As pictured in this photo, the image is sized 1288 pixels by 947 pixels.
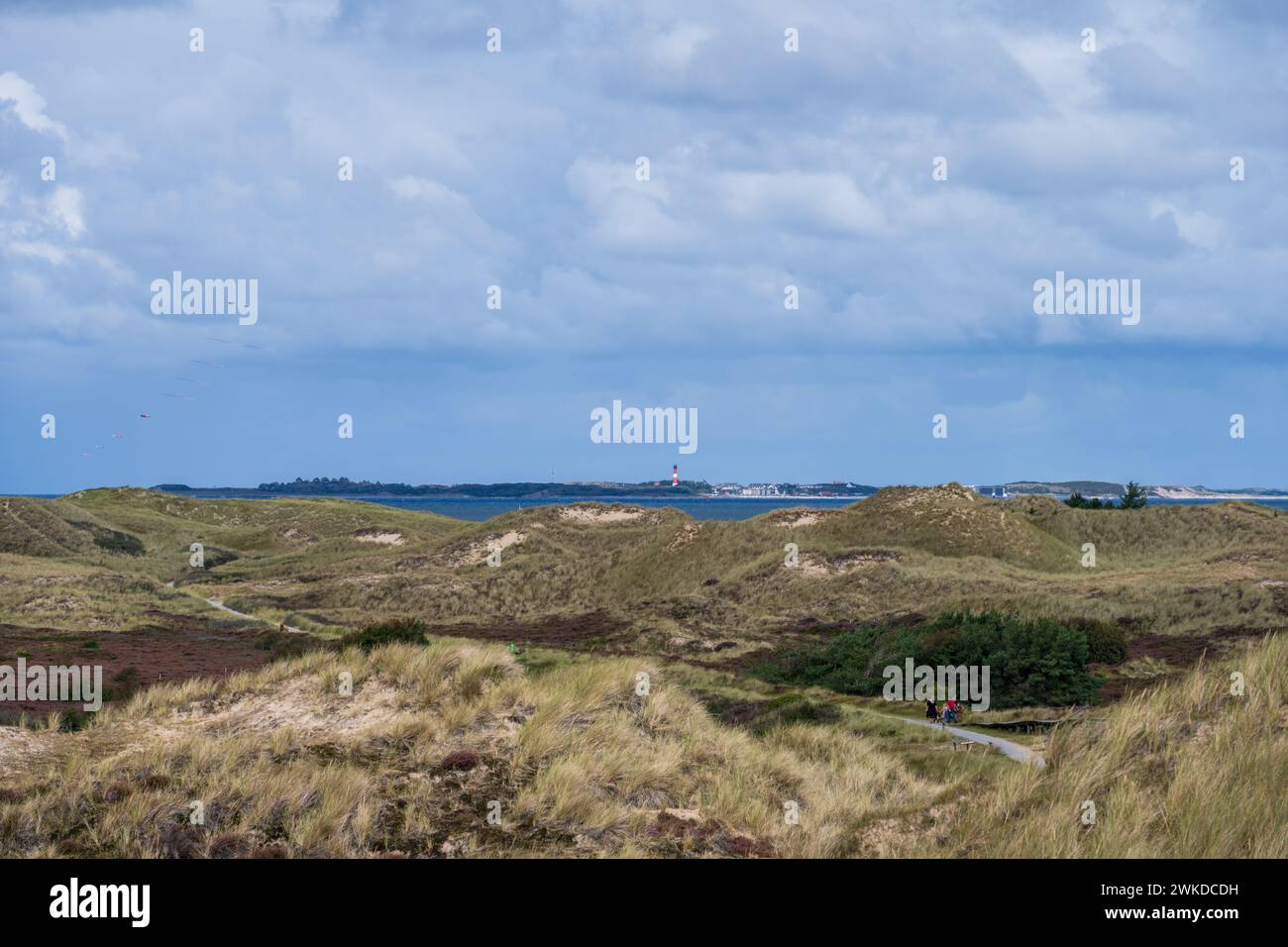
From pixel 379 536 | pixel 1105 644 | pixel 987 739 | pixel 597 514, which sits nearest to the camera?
pixel 987 739

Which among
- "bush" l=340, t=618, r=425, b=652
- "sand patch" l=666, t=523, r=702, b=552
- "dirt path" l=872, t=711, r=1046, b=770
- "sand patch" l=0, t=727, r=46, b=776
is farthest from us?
"sand patch" l=666, t=523, r=702, b=552

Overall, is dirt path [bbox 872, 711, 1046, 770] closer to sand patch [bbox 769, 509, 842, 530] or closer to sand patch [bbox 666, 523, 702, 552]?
sand patch [bbox 666, 523, 702, 552]

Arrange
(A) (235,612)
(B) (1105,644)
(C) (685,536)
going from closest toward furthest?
(B) (1105,644), (A) (235,612), (C) (685,536)

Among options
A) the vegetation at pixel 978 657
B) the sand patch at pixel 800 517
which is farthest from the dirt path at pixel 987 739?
the sand patch at pixel 800 517

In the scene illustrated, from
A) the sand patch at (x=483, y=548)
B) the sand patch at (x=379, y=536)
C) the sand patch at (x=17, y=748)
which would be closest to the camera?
the sand patch at (x=17, y=748)

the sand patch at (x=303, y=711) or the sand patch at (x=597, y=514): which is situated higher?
the sand patch at (x=597, y=514)

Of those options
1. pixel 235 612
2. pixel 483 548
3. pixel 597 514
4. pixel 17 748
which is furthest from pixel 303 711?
pixel 597 514

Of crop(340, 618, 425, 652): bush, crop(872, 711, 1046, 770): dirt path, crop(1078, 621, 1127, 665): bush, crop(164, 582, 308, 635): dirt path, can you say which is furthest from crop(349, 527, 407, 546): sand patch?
crop(872, 711, 1046, 770): dirt path

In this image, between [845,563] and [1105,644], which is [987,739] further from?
[845,563]

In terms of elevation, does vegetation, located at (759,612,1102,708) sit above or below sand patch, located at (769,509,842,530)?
below

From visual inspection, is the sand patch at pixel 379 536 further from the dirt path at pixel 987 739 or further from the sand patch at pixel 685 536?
the dirt path at pixel 987 739
